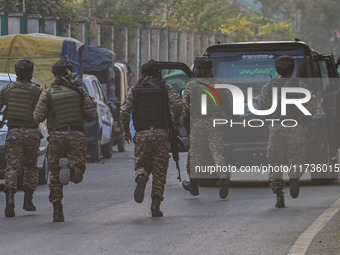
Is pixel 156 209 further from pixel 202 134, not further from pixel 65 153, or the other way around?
pixel 202 134

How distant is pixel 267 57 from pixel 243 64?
35cm

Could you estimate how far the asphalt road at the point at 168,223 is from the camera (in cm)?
1098

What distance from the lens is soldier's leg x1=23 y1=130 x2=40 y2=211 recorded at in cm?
1416

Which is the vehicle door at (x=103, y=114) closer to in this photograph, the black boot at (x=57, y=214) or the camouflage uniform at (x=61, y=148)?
the camouflage uniform at (x=61, y=148)

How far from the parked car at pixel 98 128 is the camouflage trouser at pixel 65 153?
9367mm

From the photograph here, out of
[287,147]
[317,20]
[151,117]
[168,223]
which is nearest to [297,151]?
[287,147]

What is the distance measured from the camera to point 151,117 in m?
13.7

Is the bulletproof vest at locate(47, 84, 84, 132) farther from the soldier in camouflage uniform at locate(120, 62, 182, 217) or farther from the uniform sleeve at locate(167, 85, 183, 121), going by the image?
the uniform sleeve at locate(167, 85, 183, 121)

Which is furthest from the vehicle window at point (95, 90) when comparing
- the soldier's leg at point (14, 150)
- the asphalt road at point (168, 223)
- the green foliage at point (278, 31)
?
the green foliage at point (278, 31)

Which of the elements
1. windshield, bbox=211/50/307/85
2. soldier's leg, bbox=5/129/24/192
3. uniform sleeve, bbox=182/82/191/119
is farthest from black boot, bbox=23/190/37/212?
windshield, bbox=211/50/307/85

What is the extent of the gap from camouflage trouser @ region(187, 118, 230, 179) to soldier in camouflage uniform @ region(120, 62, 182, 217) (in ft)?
4.10

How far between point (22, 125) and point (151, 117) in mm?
1601

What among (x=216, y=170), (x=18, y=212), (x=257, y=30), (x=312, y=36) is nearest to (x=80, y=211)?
(x=18, y=212)

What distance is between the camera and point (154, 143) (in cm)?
1367
